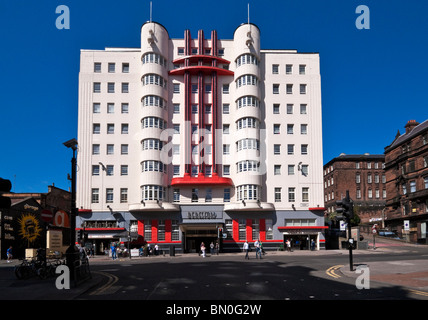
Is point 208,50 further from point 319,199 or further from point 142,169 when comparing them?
point 319,199

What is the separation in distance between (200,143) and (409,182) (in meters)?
34.8

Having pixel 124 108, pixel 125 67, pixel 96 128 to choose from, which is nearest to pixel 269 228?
pixel 124 108

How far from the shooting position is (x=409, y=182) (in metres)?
63.6

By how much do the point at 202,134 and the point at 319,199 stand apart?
16.9 metres

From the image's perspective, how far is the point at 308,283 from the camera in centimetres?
1609

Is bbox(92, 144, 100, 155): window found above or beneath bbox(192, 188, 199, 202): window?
A: above

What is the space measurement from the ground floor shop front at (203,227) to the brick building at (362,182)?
41.0m

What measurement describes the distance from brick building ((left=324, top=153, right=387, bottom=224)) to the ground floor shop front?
41.0 m

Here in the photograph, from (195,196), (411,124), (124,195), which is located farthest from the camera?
(411,124)

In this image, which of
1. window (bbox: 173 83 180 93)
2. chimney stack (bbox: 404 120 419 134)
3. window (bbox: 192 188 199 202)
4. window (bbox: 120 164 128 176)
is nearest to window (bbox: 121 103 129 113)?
window (bbox: 173 83 180 93)

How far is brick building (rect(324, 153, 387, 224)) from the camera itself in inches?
3482

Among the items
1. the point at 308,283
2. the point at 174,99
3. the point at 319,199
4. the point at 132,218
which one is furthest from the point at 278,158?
the point at 308,283

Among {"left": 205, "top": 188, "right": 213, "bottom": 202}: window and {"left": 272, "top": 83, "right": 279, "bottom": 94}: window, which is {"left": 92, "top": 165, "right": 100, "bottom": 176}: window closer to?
{"left": 205, "top": 188, "right": 213, "bottom": 202}: window

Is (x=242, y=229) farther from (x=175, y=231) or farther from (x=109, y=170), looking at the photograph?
(x=109, y=170)
